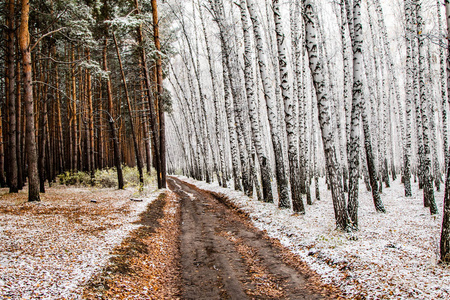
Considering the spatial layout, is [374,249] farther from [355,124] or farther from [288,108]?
[288,108]

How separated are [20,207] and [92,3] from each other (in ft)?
39.6

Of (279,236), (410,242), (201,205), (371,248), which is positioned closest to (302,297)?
(371,248)

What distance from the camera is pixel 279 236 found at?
7316 millimetres

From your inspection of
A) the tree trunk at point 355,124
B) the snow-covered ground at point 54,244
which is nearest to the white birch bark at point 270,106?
the tree trunk at point 355,124

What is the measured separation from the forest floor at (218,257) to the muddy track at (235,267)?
22 millimetres

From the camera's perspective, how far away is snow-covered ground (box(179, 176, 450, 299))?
4.08m

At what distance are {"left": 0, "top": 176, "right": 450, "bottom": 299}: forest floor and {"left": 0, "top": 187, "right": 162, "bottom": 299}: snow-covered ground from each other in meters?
0.02

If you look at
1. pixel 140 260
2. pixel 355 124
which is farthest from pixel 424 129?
pixel 140 260

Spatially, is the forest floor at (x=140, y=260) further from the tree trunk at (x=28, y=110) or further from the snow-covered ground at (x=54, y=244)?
the tree trunk at (x=28, y=110)

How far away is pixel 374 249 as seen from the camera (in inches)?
216

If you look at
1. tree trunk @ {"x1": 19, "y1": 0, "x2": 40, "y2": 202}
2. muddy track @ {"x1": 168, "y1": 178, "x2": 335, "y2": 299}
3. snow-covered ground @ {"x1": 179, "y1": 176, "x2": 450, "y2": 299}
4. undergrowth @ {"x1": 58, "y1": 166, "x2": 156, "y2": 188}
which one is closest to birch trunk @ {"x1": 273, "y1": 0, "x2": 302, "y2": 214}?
snow-covered ground @ {"x1": 179, "y1": 176, "x2": 450, "y2": 299}

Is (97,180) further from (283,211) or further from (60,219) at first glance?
(283,211)

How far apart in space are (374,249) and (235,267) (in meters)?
2.89

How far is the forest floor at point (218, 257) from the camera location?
14.0 feet
